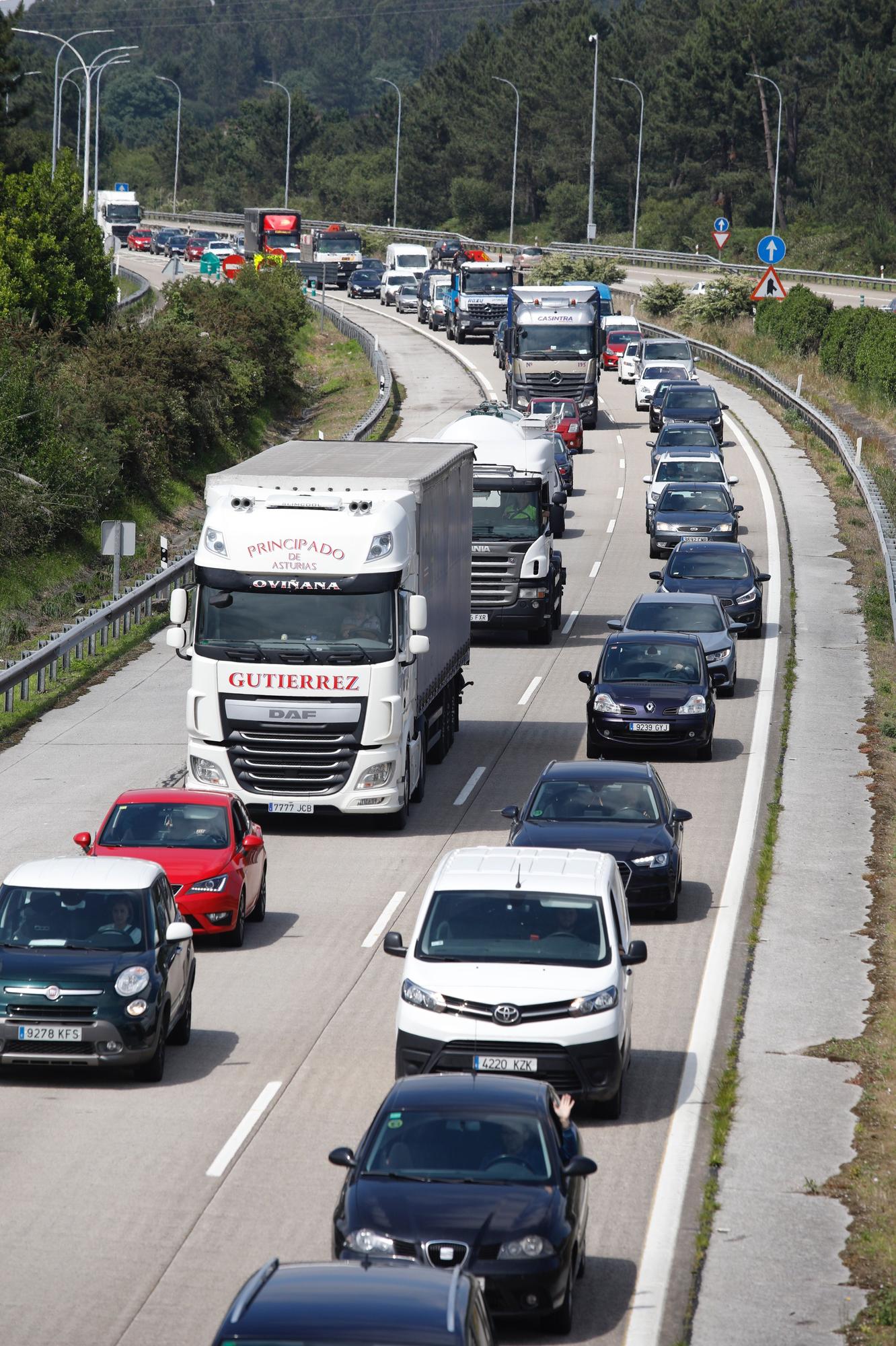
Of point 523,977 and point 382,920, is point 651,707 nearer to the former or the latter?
point 382,920

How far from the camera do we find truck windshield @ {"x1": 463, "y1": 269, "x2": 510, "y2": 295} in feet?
250

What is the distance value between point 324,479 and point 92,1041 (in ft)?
33.6

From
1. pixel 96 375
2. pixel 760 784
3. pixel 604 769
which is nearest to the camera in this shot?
pixel 604 769

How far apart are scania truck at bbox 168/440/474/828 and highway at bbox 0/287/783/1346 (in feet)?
2.81

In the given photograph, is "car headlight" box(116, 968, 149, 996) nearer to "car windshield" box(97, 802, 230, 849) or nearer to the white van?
"car windshield" box(97, 802, 230, 849)

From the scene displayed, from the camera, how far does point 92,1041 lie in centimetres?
1388

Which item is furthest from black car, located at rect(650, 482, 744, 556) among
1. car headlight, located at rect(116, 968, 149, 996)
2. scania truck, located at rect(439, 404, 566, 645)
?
car headlight, located at rect(116, 968, 149, 996)

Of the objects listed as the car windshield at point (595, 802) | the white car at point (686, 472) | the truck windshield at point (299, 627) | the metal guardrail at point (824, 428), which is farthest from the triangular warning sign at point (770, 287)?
the car windshield at point (595, 802)

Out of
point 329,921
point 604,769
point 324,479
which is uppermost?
point 324,479

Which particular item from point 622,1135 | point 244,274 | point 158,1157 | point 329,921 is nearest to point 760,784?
point 329,921

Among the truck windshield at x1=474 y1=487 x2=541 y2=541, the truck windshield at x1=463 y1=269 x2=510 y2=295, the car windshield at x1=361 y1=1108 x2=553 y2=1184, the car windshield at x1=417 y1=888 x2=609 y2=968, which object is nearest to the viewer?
the car windshield at x1=361 y1=1108 x2=553 y2=1184

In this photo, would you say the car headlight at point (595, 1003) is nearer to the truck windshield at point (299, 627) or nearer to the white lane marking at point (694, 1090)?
the white lane marking at point (694, 1090)

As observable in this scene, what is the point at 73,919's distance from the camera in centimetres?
1448

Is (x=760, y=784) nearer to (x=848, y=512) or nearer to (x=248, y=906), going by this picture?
(x=248, y=906)
